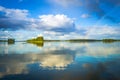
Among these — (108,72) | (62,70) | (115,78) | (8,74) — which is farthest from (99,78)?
(8,74)

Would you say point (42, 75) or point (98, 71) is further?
point (98, 71)

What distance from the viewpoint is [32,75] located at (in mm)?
9336

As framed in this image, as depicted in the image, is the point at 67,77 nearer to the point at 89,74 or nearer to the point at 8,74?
the point at 89,74

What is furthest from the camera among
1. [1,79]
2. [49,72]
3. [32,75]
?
[49,72]

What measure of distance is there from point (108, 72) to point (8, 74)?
438cm

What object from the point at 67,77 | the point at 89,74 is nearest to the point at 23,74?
the point at 67,77

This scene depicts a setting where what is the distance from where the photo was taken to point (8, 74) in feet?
31.5

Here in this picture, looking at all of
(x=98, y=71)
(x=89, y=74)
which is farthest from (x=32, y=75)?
(x=98, y=71)

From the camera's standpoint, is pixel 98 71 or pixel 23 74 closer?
pixel 23 74

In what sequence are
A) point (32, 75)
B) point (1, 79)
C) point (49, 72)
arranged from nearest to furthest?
1. point (1, 79)
2. point (32, 75)
3. point (49, 72)

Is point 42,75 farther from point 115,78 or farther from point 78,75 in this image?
point 115,78

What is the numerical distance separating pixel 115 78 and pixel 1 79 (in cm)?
442

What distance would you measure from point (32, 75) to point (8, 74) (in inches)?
42.2

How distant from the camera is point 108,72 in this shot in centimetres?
1023
